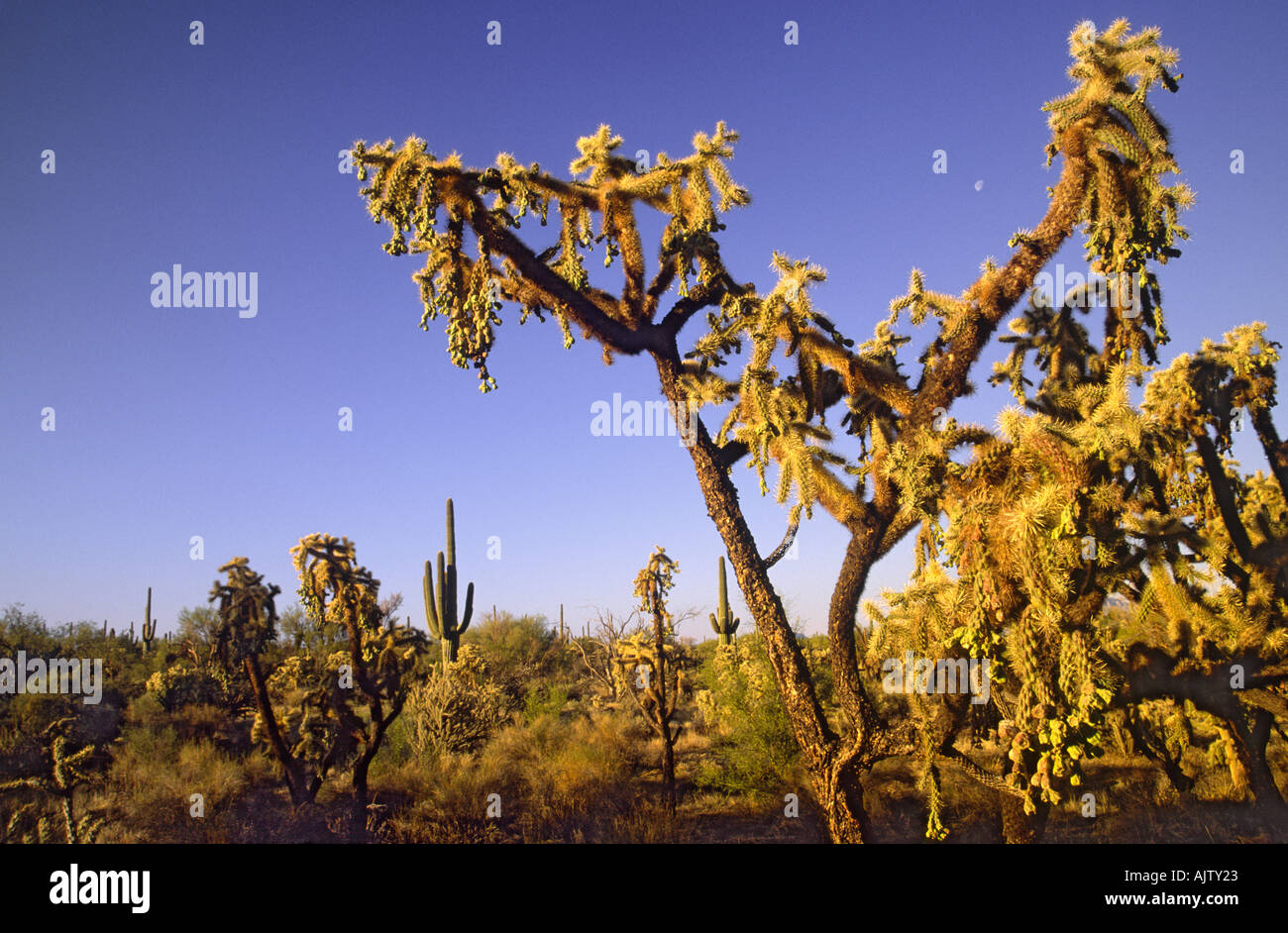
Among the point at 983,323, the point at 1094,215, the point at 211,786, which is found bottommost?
the point at 211,786

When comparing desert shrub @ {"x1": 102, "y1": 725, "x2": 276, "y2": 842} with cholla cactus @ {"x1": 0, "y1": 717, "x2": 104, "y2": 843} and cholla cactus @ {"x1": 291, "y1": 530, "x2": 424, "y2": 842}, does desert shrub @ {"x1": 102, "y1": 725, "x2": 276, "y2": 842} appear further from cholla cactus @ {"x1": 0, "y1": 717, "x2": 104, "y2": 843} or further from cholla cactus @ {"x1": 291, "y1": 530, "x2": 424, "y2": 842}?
cholla cactus @ {"x1": 291, "y1": 530, "x2": 424, "y2": 842}

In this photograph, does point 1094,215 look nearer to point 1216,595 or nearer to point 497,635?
point 1216,595

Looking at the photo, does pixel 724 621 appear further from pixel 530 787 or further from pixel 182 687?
pixel 182 687

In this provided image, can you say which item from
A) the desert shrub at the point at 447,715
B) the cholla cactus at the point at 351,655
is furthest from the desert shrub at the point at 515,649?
the cholla cactus at the point at 351,655

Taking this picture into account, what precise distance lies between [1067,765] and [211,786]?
1160 cm

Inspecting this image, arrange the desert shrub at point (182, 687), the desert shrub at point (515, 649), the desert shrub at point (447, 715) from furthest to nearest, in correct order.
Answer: the desert shrub at point (515, 649)
the desert shrub at point (182, 687)
the desert shrub at point (447, 715)

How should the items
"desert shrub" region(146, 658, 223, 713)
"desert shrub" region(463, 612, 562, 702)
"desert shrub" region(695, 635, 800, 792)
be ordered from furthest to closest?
"desert shrub" region(463, 612, 562, 702)
"desert shrub" region(146, 658, 223, 713)
"desert shrub" region(695, 635, 800, 792)

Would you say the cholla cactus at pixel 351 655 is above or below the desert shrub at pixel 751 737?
above

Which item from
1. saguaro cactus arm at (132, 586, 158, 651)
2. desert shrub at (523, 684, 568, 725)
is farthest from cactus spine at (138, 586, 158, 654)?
desert shrub at (523, 684, 568, 725)

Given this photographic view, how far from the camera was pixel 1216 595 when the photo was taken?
7449 mm

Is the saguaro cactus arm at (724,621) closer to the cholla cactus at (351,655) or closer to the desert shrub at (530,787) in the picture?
the desert shrub at (530,787)

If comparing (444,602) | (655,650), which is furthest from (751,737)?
(444,602)
